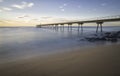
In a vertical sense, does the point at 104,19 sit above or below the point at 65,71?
above

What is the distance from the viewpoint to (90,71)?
5.18 metres

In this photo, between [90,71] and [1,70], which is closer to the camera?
[90,71]

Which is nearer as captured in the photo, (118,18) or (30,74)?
(30,74)

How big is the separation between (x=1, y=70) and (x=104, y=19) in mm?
22932

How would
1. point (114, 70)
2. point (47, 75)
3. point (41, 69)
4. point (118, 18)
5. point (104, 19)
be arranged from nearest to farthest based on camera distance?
point (47, 75), point (114, 70), point (41, 69), point (118, 18), point (104, 19)

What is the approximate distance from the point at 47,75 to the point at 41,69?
773 mm

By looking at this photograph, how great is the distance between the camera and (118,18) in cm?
2100

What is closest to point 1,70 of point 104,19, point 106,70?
point 106,70

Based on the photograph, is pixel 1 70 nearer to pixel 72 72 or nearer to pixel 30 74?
pixel 30 74

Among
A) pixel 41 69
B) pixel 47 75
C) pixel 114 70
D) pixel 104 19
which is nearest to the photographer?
pixel 47 75

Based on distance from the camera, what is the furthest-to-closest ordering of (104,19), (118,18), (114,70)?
(104,19)
(118,18)
(114,70)

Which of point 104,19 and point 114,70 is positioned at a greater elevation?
point 104,19

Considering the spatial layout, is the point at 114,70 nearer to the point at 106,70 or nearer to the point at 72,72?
the point at 106,70

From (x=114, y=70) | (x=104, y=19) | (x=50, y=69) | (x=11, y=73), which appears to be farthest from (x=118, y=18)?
(x=11, y=73)
